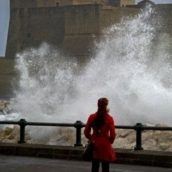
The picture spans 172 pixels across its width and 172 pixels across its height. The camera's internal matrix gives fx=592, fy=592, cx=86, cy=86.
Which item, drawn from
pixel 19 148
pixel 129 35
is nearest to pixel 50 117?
pixel 19 148

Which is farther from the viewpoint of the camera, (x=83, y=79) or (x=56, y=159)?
(x=83, y=79)

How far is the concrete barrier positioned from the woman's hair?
2320 mm

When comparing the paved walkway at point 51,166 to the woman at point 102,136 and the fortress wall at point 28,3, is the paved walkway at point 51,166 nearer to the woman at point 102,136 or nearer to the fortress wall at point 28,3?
the woman at point 102,136

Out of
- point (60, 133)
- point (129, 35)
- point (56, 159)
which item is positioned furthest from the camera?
point (129, 35)

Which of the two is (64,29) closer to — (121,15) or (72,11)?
(72,11)

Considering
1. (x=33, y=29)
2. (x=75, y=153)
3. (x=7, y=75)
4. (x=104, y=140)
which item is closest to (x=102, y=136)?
(x=104, y=140)

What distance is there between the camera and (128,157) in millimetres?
8648

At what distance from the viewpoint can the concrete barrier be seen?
27.6 ft

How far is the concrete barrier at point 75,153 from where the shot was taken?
332 inches

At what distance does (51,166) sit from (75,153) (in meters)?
0.77

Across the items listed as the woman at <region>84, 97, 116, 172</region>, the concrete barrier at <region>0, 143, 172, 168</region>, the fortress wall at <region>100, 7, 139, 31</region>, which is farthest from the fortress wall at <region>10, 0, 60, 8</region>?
the woman at <region>84, 97, 116, 172</region>

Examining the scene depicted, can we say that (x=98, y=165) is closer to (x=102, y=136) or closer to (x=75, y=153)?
(x=102, y=136)

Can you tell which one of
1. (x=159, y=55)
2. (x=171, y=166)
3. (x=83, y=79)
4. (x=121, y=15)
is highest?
(x=121, y=15)

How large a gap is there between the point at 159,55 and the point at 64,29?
8903 mm
